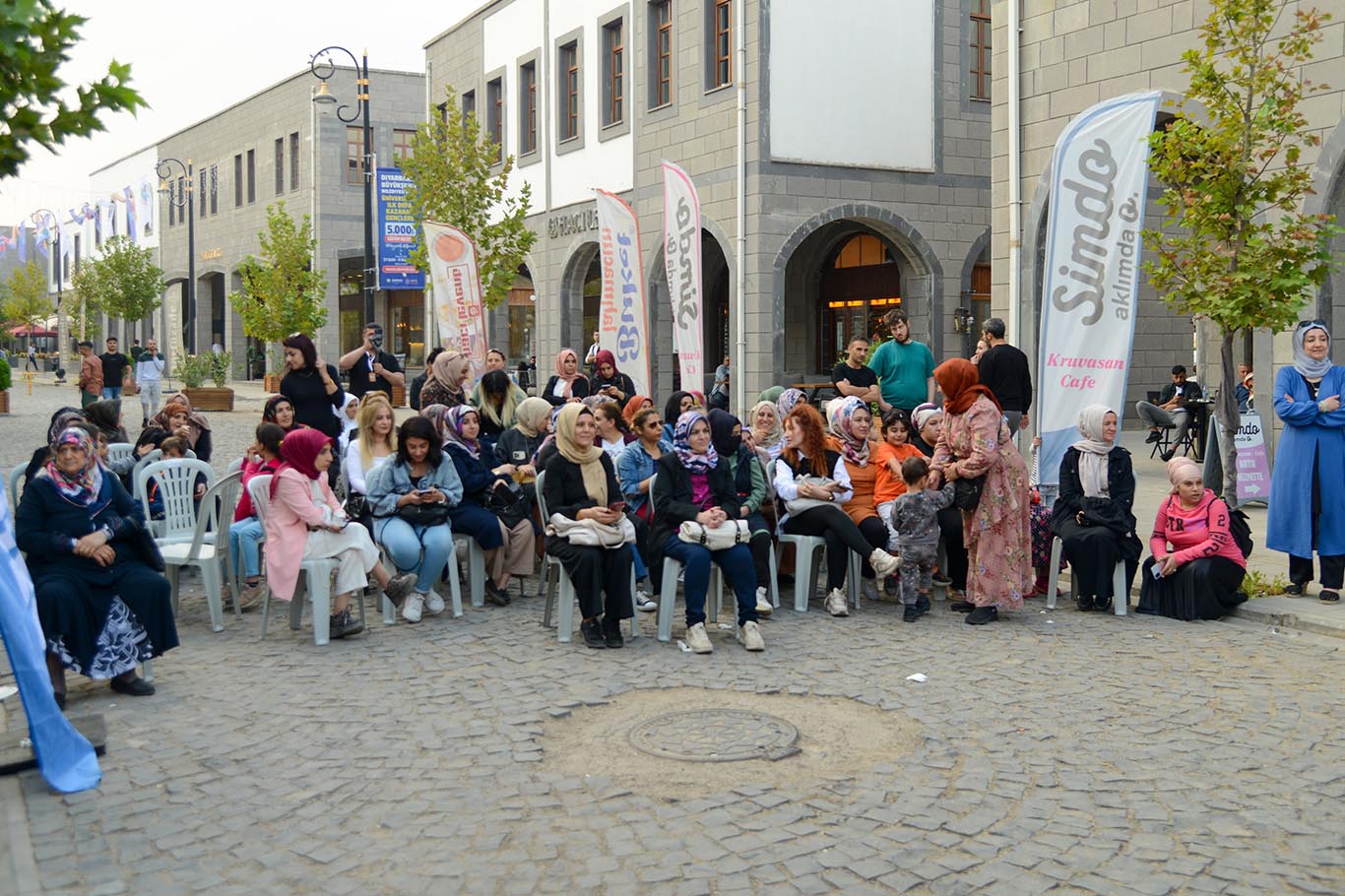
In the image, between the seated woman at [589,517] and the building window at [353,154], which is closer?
the seated woman at [589,517]

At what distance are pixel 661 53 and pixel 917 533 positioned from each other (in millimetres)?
16994

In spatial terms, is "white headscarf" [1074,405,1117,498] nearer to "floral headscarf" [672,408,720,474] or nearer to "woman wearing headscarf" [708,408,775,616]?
"woman wearing headscarf" [708,408,775,616]

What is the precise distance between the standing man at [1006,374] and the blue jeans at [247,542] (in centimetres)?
658

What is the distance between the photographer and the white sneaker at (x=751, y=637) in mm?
7699

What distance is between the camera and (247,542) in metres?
8.97

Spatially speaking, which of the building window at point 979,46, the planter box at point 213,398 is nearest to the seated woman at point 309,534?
the building window at point 979,46

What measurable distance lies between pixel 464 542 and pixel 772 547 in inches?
86.2

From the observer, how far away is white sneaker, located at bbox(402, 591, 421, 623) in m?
8.65

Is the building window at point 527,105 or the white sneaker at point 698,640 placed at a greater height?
the building window at point 527,105

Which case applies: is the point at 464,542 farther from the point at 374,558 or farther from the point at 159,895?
the point at 159,895

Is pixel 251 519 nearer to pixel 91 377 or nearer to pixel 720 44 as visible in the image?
pixel 720 44

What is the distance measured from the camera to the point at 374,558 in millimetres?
8273

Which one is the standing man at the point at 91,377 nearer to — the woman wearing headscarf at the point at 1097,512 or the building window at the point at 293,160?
the woman wearing headscarf at the point at 1097,512

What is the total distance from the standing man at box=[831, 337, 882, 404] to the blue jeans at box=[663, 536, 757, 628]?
180 inches
